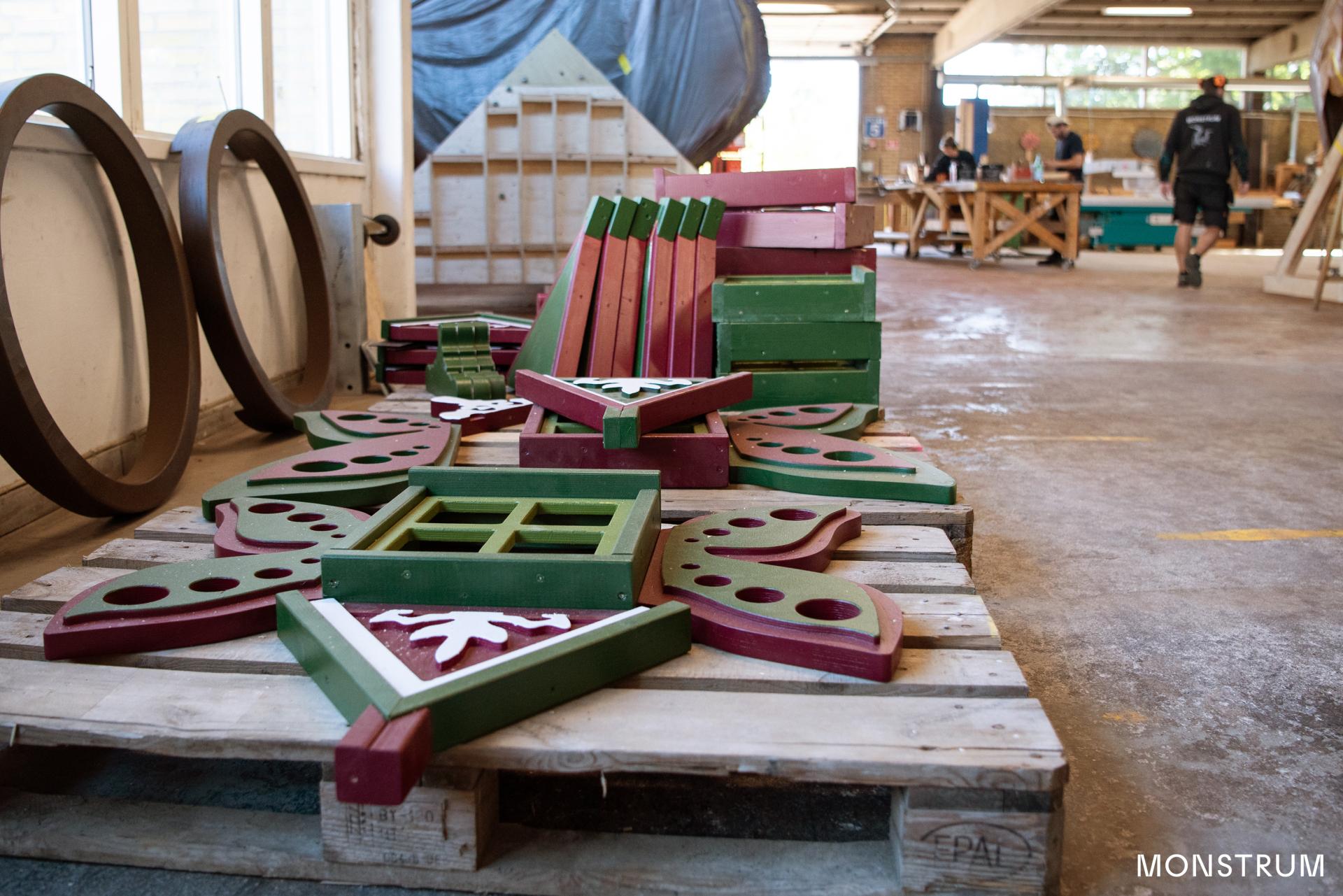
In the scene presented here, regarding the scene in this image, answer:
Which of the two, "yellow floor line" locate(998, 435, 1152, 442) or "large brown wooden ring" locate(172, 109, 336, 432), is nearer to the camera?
"large brown wooden ring" locate(172, 109, 336, 432)

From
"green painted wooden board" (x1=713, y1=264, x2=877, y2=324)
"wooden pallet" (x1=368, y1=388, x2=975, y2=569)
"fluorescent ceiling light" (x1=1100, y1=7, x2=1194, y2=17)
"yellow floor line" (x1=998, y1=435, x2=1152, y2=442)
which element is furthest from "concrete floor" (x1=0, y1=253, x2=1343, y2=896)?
"fluorescent ceiling light" (x1=1100, y1=7, x2=1194, y2=17)

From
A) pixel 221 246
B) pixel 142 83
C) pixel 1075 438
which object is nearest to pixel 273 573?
→ pixel 221 246

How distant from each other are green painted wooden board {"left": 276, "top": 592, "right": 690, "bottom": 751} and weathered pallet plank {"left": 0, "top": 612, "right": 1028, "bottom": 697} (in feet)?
0.11

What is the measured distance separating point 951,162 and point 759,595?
1556 centimetres

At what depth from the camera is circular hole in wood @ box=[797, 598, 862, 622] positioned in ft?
5.88

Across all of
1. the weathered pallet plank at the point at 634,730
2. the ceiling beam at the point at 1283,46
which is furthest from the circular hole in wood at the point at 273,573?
the ceiling beam at the point at 1283,46

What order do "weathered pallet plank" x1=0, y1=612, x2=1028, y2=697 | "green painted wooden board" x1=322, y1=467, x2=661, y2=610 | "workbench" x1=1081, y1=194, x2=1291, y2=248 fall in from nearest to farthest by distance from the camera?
"weathered pallet plank" x1=0, y1=612, x2=1028, y2=697 → "green painted wooden board" x1=322, y1=467, x2=661, y2=610 → "workbench" x1=1081, y1=194, x2=1291, y2=248

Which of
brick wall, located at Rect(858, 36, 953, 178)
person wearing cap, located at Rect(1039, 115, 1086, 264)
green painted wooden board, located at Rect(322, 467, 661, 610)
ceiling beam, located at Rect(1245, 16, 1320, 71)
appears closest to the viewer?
green painted wooden board, located at Rect(322, 467, 661, 610)

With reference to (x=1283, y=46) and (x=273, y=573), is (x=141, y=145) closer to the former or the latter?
(x=273, y=573)

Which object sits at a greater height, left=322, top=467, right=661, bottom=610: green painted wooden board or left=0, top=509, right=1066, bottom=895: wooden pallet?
left=322, top=467, right=661, bottom=610: green painted wooden board

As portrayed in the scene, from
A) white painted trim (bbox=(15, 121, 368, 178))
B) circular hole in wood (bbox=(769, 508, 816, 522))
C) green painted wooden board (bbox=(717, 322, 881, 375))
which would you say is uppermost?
white painted trim (bbox=(15, 121, 368, 178))

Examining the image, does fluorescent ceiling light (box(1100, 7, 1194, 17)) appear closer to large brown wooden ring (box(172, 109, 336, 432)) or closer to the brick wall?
the brick wall

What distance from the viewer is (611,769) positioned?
1.44 metres

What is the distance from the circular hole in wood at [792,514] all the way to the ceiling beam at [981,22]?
16463 mm
